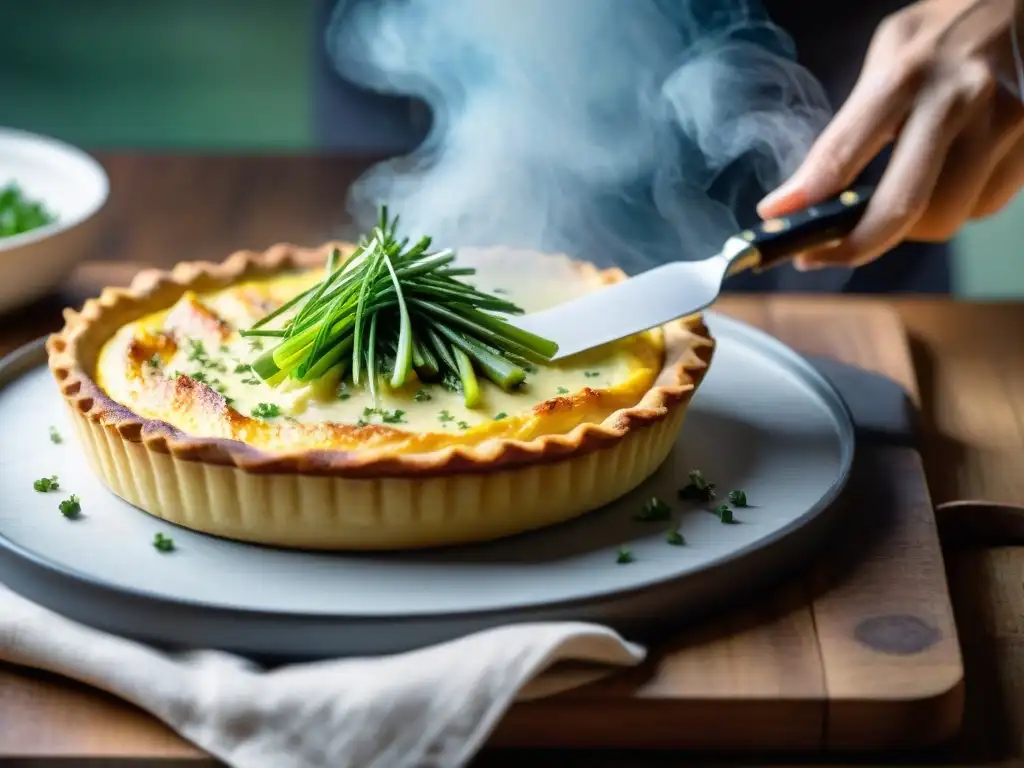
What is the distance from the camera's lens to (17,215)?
135 inches

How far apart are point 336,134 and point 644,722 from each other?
2.82 m

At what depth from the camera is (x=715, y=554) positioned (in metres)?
2.27

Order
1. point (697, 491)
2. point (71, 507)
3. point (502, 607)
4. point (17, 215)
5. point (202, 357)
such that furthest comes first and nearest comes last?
point (17, 215)
point (202, 357)
point (697, 491)
point (71, 507)
point (502, 607)

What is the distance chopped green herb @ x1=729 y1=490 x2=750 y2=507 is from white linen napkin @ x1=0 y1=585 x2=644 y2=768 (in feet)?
1.66

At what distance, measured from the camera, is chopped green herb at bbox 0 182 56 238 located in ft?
11.2

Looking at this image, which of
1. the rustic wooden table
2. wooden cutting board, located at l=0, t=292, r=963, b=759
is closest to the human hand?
the rustic wooden table

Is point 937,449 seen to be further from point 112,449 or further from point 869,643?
point 112,449

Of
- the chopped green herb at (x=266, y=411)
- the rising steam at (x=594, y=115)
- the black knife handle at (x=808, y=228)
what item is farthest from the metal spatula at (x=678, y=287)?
the rising steam at (x=594, y=115)

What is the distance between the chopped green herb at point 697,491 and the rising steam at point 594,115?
1182 millimetres

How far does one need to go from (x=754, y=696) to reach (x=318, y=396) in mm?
934

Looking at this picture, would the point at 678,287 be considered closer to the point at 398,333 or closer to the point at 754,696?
the point at 398,333

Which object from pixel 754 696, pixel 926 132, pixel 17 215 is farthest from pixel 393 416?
pixel 17 215

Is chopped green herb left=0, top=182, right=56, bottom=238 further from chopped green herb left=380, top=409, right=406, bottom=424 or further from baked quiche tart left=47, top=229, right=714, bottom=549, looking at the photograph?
chopped green herb left=380, top=409, right=406, bottom=424

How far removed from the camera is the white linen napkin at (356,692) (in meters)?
1.88
